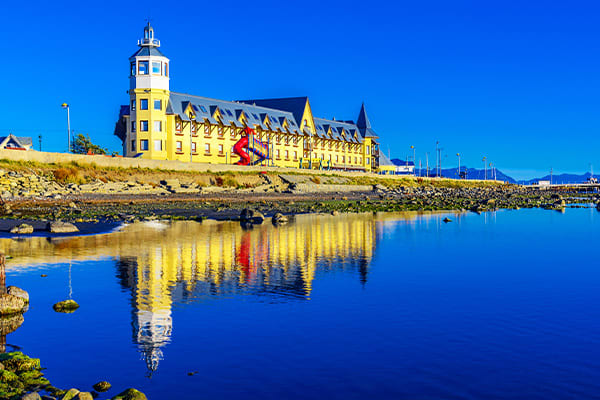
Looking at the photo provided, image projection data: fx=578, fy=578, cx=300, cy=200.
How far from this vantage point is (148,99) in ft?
272

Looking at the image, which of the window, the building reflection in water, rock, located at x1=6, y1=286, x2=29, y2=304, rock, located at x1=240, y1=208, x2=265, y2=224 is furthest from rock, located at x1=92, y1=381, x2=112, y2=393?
the window

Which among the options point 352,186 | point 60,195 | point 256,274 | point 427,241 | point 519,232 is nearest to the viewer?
point 256,274

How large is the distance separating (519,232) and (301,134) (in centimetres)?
8765

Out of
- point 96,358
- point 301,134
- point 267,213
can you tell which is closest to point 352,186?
point 301,134

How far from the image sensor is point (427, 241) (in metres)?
26.3

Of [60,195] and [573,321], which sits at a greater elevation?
[60,195]

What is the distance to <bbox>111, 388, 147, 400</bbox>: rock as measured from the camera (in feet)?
24.0

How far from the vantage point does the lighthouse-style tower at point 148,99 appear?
80625mm

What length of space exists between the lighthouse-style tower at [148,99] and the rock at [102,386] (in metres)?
77.5

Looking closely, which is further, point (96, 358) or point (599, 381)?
point (96, 358)

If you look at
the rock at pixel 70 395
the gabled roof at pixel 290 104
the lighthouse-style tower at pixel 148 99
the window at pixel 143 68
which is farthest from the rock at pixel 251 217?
the gabled roof at pixel 290 104

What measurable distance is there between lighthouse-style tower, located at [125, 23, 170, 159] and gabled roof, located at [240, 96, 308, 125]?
3997 cm

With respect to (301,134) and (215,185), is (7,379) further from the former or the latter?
(301,134)

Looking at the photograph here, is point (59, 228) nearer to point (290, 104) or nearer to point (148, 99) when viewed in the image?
point (148, 99)
